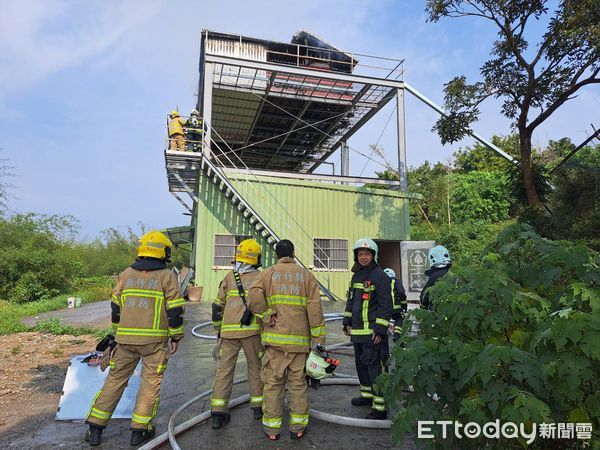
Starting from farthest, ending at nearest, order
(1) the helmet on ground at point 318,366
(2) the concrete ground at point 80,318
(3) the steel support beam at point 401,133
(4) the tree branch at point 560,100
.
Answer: (3) the steel support beam at point 401,133, (2) the concrete ground at point 80,318, (4) the tree branch at point 560,100, (1) the helmet on ground at point 318,366

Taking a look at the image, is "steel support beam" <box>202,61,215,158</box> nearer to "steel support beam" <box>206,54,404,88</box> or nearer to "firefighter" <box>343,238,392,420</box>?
"steel support beam" <box>206,54,404,88</box>

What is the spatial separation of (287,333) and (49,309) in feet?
47.8

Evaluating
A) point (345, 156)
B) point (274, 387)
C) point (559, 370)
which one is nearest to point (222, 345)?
point (274, 387)

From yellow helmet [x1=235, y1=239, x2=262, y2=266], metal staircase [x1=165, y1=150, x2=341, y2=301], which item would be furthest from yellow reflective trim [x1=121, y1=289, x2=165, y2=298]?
metal staircase [x1=165, y1=150, x2=341, y2=301]

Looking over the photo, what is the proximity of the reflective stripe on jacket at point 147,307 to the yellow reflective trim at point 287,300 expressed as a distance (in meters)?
0.89

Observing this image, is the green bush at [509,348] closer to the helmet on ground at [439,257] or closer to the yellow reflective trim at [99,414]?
the helmet on ground at [439,257]

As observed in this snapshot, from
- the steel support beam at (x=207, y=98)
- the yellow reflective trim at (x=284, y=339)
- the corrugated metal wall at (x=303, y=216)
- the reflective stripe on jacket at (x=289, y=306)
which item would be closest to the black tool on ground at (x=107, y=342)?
the reflective stripe on jacket at (x=289, y=306)

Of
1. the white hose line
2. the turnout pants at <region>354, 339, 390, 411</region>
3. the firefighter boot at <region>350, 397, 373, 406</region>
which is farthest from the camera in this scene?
the firefighter boot at <region>350, 397, 373, 406</region>

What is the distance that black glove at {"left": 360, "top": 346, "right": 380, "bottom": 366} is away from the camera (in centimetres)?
400

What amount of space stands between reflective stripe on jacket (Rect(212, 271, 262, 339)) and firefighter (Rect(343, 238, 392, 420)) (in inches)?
41.4

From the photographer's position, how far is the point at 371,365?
400 cm

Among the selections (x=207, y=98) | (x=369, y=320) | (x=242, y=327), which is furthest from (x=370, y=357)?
(x=207, y=98)

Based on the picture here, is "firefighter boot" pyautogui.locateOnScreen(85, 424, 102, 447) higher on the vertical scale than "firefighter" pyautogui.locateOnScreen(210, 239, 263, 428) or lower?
lower

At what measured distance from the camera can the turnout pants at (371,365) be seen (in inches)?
155
